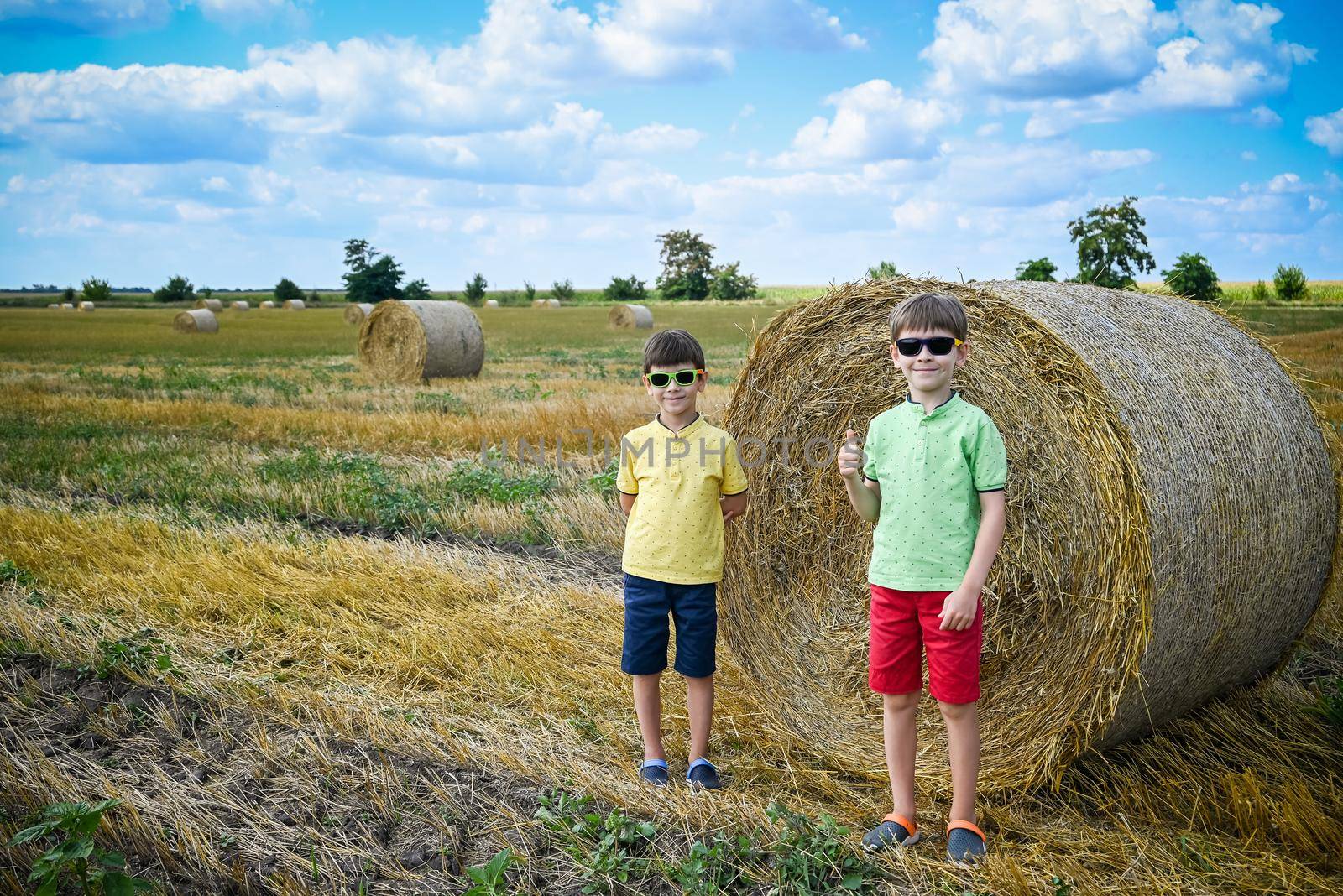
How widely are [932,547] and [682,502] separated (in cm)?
100

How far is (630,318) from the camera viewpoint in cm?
4091

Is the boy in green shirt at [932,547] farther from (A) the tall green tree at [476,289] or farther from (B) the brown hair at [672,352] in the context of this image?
(A) the tall green tree at [476,289]

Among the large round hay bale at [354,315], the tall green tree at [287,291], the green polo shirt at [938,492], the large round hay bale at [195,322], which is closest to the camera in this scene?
the green polo shirt at [938,492]

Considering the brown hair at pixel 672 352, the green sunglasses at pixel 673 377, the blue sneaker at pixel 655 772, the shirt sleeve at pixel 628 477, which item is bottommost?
the blue sneaker at pixel 655 772

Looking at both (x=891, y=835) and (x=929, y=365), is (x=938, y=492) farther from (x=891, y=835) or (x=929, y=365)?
(x=891, y=835)

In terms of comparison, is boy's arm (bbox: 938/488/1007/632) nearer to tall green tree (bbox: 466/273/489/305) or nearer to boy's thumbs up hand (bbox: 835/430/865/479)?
boy's thumbs up hand (bbox: 835/430/865/479)

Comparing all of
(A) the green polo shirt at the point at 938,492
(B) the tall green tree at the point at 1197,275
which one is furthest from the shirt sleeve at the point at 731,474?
(B) the tall green tree at the point at 1197,275

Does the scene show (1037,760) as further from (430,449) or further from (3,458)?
(3,458)

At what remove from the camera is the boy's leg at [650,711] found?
13.4 feet

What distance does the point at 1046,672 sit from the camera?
13.1ft

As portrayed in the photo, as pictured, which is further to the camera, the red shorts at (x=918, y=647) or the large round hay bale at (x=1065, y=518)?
the large round hay bale at (x=1065, y=518)

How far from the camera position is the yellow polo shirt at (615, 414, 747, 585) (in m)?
3.96

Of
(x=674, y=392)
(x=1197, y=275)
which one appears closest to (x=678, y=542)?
(x=674, y=392)

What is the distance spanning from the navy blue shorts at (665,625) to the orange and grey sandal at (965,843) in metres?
1.05
